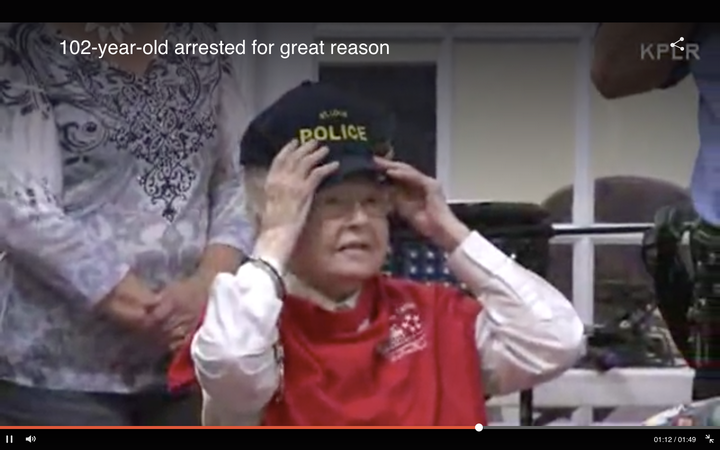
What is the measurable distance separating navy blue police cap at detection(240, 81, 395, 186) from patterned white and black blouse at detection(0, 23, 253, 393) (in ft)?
0.16

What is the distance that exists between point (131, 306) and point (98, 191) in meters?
0.15

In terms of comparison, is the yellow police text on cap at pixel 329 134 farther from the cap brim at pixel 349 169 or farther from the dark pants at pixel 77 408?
the dark pants at pixel 77 408

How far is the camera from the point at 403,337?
1.82 metres

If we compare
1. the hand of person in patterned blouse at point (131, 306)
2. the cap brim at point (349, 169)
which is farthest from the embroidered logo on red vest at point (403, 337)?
the hand of person in patterned blouse at point (131, 306)

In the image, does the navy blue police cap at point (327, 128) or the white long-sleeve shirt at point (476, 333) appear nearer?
the white long-sleeve shirt at point (476, 333)

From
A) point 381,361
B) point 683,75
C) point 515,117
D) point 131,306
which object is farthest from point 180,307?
point 683,75

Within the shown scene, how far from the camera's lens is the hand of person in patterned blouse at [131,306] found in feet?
6.40

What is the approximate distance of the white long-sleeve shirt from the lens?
1.72 meters

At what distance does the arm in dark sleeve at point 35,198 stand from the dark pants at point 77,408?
0.14 meters
